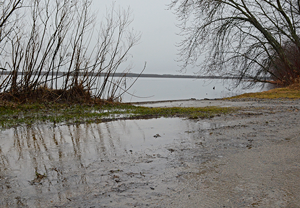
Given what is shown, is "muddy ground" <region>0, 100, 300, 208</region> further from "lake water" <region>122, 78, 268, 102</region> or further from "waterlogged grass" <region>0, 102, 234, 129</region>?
"lake water" <region>122, 78, 268, 102</region>

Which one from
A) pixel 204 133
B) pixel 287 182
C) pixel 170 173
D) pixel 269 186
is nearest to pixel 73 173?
pixel 170 173

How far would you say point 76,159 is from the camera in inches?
137

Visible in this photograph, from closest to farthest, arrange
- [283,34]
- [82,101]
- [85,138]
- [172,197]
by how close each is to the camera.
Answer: [172,197] → [85,138] → [82,101] → [283,34]

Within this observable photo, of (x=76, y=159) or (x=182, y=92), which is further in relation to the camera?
(x=182, y=92)

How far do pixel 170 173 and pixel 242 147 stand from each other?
163 centimetres

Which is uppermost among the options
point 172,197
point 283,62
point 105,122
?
point 283,62

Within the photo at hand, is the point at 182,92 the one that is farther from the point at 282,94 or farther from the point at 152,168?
the point at 152,168

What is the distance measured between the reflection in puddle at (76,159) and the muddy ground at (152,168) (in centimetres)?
1

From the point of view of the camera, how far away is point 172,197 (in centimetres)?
233

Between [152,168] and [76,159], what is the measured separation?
1.13 meters

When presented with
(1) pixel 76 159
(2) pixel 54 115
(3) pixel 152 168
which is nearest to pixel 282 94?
(2) pixel 54 115

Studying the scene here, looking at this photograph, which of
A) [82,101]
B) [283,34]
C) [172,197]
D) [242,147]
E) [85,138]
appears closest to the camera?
[172,197]

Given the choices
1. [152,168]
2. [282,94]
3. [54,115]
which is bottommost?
[152,168]

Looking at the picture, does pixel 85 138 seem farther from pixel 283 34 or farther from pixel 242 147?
pixel 283 34
